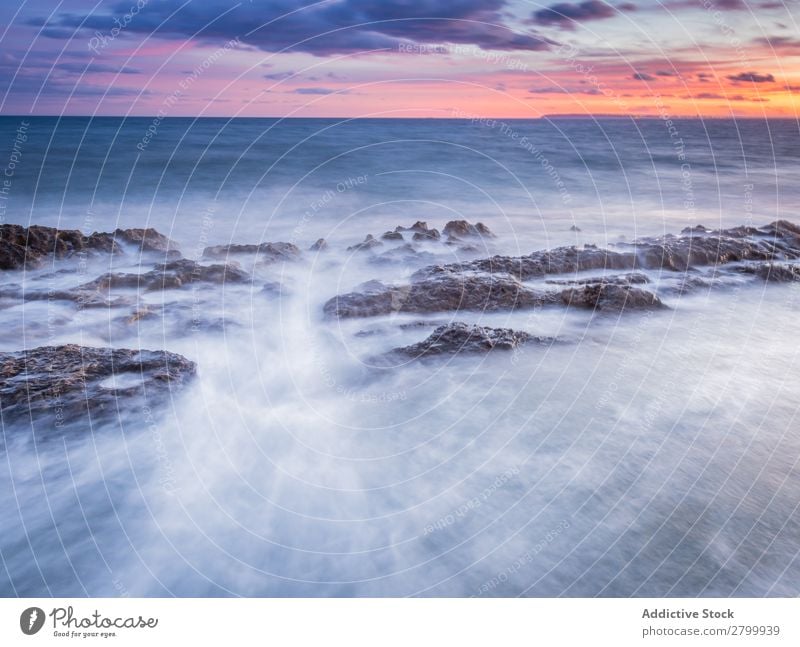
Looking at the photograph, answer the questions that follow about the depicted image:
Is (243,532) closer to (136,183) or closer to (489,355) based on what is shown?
(489,355)

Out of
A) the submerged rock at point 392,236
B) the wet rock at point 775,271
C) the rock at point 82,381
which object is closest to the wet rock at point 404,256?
the submerged rock at point 392,236

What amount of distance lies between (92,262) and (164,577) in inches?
245

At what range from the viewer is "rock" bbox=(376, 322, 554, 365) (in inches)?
296

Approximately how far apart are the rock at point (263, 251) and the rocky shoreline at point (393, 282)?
0.8 inches

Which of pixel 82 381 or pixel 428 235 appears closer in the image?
pixel 82 381

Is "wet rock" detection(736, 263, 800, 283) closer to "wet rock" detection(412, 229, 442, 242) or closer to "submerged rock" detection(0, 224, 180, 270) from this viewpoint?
"wet rock" detection(412, 229, 442, 242)

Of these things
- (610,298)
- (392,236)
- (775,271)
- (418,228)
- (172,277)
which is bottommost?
(610,298)

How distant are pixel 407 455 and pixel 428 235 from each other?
18.1ft

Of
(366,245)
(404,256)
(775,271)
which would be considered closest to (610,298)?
(775,271)

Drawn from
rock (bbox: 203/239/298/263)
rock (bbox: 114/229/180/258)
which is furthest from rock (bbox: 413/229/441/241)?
rock (bbox: 114/229/180/258)

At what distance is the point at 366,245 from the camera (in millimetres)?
10859

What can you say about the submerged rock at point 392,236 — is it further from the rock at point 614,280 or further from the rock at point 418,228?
the rock at point 614,280

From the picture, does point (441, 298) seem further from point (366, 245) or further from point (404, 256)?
point (366, 245)

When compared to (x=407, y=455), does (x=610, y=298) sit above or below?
above
